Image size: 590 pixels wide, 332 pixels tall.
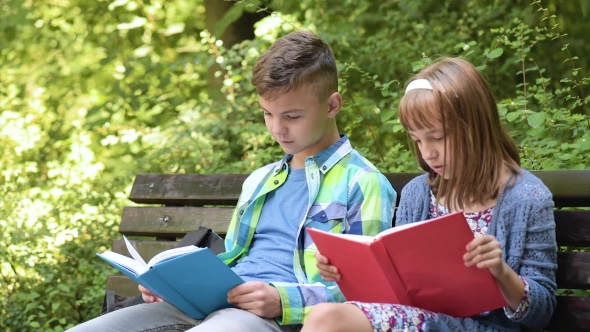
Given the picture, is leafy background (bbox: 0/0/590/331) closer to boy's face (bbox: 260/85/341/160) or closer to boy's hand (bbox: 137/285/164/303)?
boy's face (bbox: 260/85/341/160)

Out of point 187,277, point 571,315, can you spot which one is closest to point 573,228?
point 571,315

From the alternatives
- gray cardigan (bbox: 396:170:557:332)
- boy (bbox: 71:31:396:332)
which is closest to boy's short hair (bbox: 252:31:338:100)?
boy (bbox: 71:31:396:332)

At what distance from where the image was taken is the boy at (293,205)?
2520mm

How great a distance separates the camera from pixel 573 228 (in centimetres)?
255

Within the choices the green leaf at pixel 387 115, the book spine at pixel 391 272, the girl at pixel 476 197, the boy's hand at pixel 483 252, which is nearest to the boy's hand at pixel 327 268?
the girl at pixel 476 197

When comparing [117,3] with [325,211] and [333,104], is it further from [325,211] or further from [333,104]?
[325,211]

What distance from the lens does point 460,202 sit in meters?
2.46

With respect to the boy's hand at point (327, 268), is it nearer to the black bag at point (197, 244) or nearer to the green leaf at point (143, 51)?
the black bag at point (197, 244)

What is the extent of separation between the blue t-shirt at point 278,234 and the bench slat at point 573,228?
2.69 ft

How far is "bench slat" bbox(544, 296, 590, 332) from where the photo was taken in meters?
2.50

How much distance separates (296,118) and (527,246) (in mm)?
866

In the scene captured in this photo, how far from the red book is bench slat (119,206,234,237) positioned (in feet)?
4.28

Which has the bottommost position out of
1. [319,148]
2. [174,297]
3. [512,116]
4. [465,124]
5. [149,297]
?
[149,297]

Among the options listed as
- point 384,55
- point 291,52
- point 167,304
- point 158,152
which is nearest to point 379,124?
point 384,55
